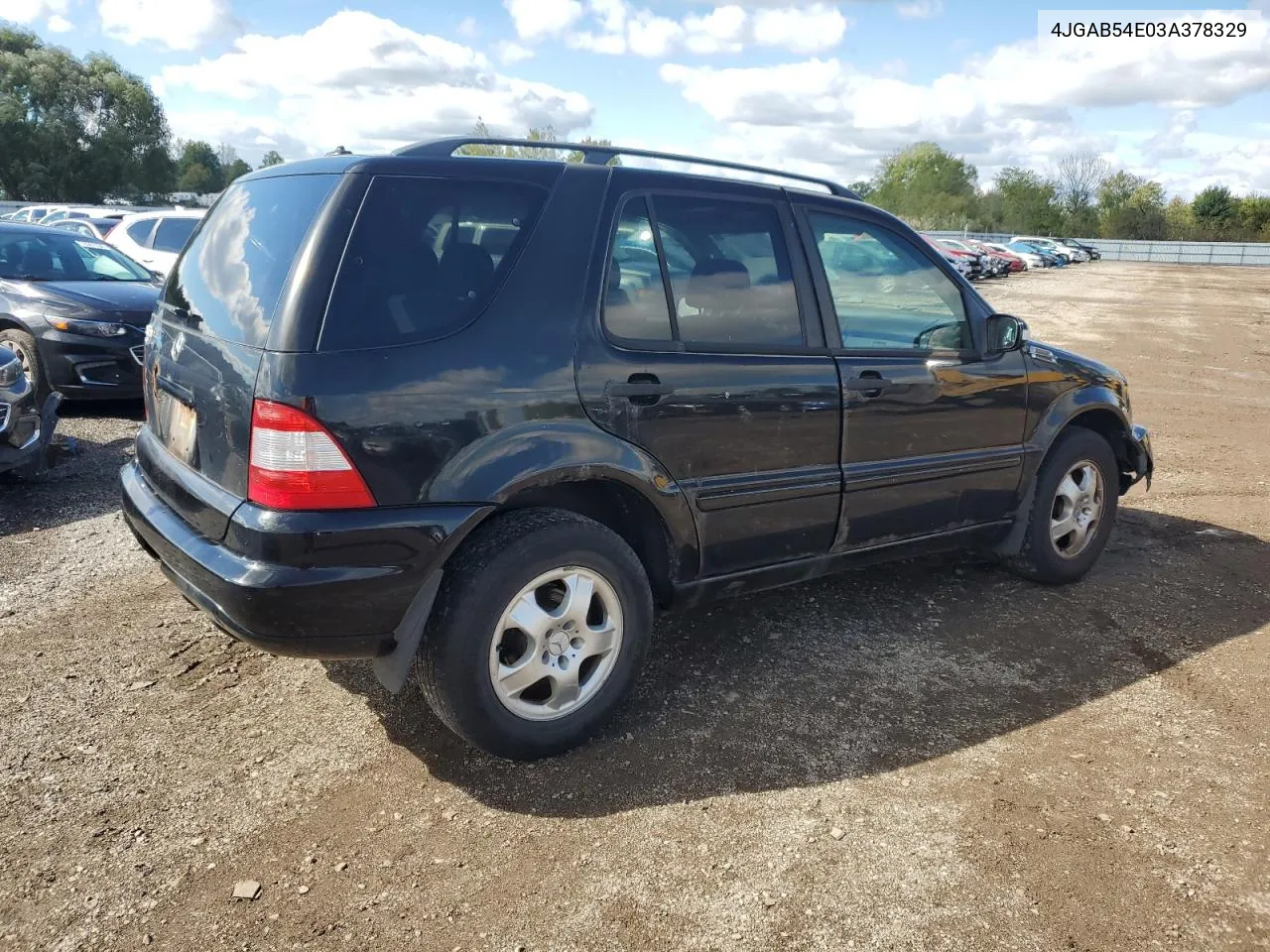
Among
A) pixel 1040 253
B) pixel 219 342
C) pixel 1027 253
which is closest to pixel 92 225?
pixel 219 342

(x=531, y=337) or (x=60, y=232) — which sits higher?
(x=60, y=232)

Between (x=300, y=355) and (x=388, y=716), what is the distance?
1425 millimetres

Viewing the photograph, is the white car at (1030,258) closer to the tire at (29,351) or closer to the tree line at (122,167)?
the tree line at (122,167)

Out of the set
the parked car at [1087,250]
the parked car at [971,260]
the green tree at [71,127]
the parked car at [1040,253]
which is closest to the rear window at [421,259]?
the parked car at [971,260]

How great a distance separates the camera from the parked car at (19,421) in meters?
5.62

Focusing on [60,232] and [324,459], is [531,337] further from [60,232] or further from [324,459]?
[60,232]

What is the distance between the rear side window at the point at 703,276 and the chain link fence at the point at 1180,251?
2393 inches

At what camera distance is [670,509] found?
334 centimetres

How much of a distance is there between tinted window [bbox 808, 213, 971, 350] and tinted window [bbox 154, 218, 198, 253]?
10.4 metres

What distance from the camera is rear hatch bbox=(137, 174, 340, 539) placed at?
111 inches

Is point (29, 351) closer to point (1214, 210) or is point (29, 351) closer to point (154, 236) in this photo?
point (154, 236)

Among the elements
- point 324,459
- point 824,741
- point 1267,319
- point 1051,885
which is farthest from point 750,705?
point 1267,319

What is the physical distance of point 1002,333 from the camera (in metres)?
4.29

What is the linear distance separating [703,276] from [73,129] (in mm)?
63759
